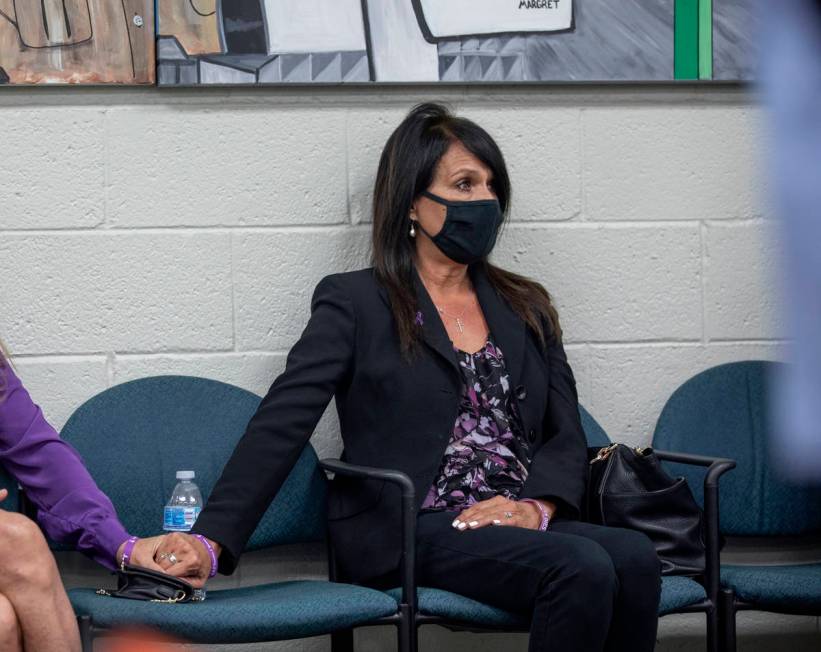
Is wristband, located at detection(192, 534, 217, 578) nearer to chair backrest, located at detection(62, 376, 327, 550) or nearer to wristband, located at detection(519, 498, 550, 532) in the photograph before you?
chair backrest, located at detection(62, 376, 327, 550)

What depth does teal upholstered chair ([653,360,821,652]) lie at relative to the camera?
8.89 ft

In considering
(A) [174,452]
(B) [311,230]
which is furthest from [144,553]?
(B) [311,230]

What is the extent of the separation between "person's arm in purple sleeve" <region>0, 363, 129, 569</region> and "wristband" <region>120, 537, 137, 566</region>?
4 cm

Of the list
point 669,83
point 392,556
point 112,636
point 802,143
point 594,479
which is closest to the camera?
point 802,143

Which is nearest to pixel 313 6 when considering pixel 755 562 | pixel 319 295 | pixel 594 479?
pixel 319 295

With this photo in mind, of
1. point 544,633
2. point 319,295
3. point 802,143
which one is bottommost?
point 544,633

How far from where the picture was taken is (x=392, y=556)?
2.29m

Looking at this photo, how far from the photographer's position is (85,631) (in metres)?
1.95

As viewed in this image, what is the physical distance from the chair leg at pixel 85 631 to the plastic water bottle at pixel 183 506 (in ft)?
1.62

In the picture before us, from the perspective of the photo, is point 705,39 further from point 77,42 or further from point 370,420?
point 77,42

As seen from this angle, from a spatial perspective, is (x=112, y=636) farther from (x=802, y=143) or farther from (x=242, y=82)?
(x=802, y=143)

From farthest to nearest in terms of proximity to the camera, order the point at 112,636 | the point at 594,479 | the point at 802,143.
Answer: the point at 594,479
the point at 112,636
the point at 802,143

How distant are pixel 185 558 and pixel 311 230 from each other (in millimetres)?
925

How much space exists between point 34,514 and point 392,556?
728 mm
